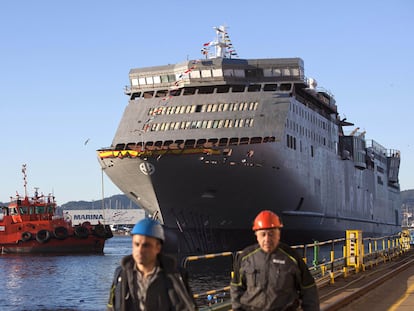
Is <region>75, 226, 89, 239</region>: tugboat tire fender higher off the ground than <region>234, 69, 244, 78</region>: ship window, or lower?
lower

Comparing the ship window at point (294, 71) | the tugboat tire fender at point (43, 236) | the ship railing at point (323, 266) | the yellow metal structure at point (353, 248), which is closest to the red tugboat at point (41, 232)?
the tugboat tire fender at point (43, 236)

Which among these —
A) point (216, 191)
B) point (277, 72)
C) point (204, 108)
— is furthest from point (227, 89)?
point (216, 191)

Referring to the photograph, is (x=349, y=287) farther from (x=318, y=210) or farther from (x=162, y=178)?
(x=318, y=210)

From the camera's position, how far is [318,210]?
1939 inches

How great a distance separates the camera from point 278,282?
6066 mm

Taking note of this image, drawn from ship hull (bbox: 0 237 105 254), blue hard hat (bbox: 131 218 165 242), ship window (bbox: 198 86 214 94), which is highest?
ship window (bbox: 198 86 214 94)

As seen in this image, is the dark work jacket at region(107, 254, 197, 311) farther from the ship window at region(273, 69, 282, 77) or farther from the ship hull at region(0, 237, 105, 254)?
the ship hull at region(0, 237, 105, 254)

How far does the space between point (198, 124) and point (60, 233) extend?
2024 centimetres

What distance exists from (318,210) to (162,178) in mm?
14486

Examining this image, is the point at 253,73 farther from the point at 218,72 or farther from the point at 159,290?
the point at 159,290

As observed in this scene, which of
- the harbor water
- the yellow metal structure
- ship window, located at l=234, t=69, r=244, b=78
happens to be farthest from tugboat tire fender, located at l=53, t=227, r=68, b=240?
the yellow metal structure

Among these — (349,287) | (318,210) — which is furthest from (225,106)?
(349,287)

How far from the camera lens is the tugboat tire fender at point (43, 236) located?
5742 cm

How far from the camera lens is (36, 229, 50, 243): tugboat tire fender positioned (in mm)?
57419
